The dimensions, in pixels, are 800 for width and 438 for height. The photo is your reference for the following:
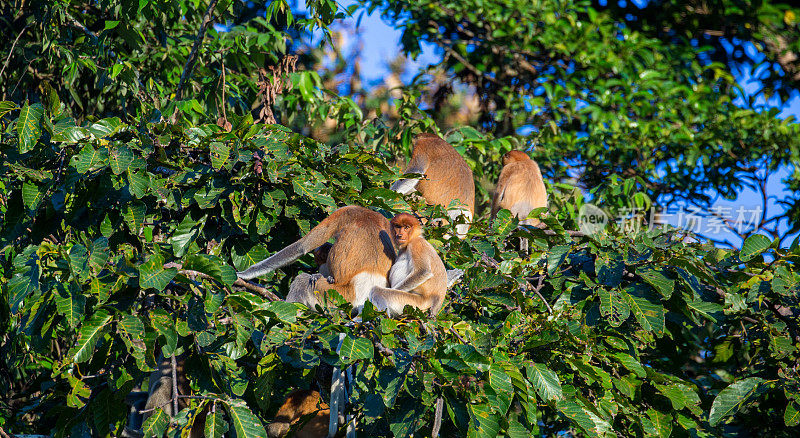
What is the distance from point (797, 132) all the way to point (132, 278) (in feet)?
24.8

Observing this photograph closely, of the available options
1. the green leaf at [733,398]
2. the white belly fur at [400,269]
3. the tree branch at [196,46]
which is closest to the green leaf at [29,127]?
the tree branch at [196,46]

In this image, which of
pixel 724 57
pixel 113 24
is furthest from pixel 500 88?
pixel 113 24

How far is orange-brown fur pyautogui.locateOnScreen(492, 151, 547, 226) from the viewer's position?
673cm

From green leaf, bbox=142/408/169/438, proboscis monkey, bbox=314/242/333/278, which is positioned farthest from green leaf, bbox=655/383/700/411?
green leaf, bbox=142/408/169/438

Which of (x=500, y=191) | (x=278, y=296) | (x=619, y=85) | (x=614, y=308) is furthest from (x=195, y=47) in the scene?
(x=619, y=85)

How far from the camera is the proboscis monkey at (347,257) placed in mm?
3926

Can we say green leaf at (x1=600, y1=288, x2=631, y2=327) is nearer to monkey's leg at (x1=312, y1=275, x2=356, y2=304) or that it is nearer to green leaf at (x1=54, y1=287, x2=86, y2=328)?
monkey's leg at (x1=312, y1=275, x2=356, y2=304)

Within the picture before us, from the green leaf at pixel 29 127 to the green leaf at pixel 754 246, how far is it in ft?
12.5

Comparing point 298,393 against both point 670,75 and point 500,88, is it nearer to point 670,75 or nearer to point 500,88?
point 500,88

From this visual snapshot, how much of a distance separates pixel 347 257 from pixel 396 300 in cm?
41

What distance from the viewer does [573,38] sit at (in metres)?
9.02

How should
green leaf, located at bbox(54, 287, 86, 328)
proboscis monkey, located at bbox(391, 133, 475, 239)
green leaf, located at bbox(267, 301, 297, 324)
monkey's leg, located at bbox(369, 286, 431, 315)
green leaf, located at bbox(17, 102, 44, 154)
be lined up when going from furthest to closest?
proboscis monkey, located at bbox(391, 133, 475, 239)
monkey's leg, located at bbox(369, 286, 431, 315)
green leaf, located at bbox(17, 102, 44, 154)
green leaf, located at bbox(267, 301, 297, 324)
green leaf, located at bbox(54, 287, 86, 328)

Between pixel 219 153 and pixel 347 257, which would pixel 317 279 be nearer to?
pixel 347 257

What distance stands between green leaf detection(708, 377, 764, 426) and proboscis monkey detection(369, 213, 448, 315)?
5.07 ft
